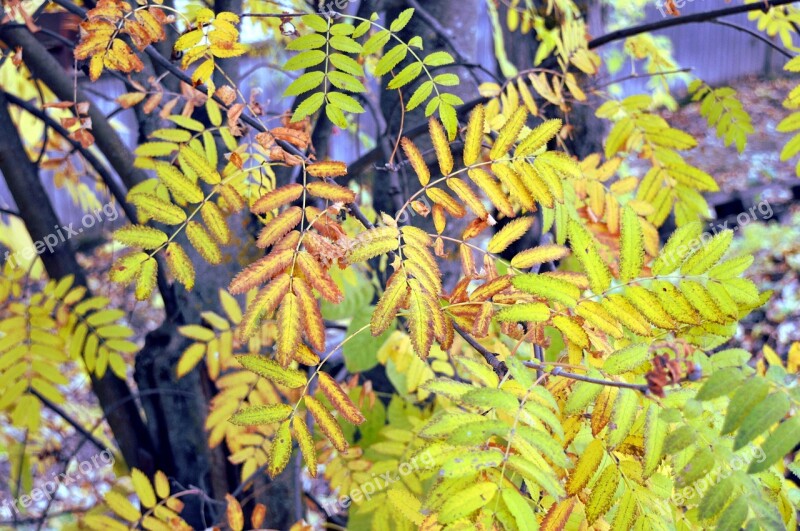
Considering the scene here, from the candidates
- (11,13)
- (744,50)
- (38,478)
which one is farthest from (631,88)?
(11,13)

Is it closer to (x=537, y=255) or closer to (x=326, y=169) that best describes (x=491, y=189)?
(x=537, y=255)

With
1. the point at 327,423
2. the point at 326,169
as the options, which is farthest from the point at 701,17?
the point at 327,423

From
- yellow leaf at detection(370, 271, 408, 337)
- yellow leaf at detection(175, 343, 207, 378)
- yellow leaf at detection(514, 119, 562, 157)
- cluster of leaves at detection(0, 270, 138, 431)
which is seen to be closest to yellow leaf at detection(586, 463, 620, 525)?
yellow leaf at detection(370, 271, 408, 337)

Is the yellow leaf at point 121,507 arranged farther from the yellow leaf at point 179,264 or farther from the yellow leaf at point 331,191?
the yellow leaf at point 331,191

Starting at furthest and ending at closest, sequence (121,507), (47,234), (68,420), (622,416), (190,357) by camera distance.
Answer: (68,420) < (47,234) < (190,357) < (121,507) < (622,416)

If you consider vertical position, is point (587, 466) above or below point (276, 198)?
below

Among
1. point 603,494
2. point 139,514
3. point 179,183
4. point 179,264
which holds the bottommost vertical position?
point 139,514

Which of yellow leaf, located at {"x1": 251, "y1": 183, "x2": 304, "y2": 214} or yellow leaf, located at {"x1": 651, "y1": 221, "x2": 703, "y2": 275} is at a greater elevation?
yellow leaf, located at {"x1": 251, "y1": 183, "x2": 304, "y2": 214}

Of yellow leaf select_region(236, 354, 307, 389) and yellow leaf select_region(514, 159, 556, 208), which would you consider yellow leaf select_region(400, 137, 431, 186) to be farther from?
yellow leaf select_region(236, 354, 307, 389)

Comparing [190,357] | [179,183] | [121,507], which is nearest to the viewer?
[179,183]

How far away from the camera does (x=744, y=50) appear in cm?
1236

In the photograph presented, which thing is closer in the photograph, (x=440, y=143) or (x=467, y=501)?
(x=467, y=501)

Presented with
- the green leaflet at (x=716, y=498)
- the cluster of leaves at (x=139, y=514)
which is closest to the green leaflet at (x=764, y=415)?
the green leaflet at (x=716, y=498)

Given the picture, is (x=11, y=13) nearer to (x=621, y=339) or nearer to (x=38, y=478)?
(x=621, y=339)
